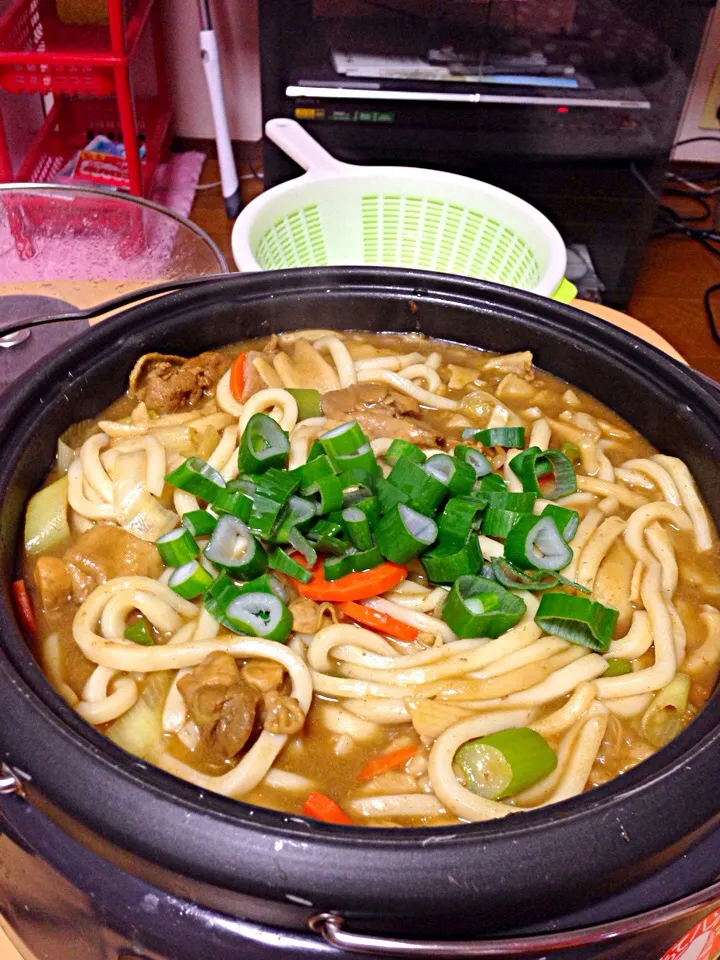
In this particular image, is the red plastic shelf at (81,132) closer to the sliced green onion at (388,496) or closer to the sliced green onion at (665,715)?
the sliced green onion at (388,496)

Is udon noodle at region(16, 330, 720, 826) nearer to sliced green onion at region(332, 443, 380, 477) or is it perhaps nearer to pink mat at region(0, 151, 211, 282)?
sliced green onion at region(332, 443, 380, 477)

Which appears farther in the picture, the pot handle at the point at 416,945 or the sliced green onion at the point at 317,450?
the sliced green onion at the point at 317,450

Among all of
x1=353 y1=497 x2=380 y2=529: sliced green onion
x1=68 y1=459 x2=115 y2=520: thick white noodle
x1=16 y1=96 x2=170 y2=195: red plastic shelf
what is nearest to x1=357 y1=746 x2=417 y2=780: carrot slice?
x1=353 y1=497 x2=380 y2=529: sliced green onion

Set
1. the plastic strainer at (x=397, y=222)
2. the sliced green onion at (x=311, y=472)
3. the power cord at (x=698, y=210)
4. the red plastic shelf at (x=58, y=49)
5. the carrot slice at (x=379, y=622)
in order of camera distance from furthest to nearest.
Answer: the power cord at (x=698, y=210)
the red plastic shelf at (x=58, y=49)
the plastic strainer at (x=397, y=222)
the sliced green onion at (x=311, y=472)
the carrot slice at (x=379, y=622)

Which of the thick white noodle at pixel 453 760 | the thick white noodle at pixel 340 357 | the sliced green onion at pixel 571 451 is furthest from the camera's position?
the thick white noodle at pixel 340 357

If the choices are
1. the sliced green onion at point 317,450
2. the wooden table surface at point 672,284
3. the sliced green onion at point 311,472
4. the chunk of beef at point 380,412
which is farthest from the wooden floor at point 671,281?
the sliced green onion at point 311,472

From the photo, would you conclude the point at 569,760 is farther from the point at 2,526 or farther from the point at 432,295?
the point at 432,295

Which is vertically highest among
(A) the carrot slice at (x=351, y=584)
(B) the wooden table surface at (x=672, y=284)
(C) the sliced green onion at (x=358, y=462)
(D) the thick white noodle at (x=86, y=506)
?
(C) the sliced green onion at (x=358, y=462)
